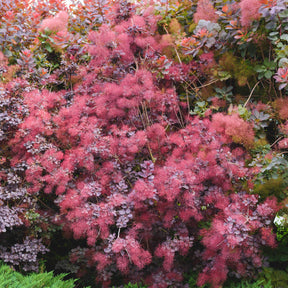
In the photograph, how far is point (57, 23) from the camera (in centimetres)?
368

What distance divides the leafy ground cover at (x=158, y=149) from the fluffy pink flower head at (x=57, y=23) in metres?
0.34

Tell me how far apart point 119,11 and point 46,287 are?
2393 millimetres

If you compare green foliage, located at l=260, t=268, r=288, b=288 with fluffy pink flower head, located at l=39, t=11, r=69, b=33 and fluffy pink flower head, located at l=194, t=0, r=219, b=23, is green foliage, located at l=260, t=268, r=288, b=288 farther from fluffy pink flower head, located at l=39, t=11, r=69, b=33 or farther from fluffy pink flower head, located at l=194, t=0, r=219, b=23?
fluffy pink flower head, located at l=39, t=11, r=69, b=33

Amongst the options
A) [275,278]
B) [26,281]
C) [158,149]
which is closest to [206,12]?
[158,149]

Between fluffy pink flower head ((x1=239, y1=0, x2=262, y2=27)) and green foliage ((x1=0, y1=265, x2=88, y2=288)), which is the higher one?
fluffy pink flower head ((x1=239, y1=0, x2=262, y2=27))

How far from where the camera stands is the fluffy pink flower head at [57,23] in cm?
368

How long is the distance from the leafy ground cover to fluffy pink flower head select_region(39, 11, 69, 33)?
1.11 feet

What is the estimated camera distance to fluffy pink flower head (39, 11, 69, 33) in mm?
3676

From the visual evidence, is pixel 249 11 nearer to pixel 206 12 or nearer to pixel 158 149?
pixel 206 12

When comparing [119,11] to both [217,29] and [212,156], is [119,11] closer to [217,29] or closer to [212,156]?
[217,29]

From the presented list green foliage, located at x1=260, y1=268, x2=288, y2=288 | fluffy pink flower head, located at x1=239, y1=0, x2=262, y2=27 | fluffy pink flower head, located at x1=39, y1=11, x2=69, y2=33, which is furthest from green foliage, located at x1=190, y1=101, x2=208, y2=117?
fluffy pink flower head, located at x1=39, y1=11, x2=69, y2=33

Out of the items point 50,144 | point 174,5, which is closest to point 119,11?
point 174,5

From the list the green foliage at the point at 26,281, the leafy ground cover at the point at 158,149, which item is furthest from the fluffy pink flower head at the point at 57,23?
the green foliage at the point at 26,281

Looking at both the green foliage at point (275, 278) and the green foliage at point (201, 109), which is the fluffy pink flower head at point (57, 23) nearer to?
the green foliage at point (201, 109)
